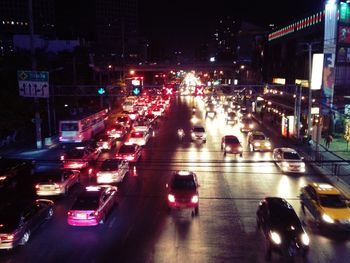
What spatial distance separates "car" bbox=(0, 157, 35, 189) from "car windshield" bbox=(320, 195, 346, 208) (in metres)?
18.2

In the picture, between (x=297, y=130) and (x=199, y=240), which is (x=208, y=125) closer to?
(x=297, y=130)

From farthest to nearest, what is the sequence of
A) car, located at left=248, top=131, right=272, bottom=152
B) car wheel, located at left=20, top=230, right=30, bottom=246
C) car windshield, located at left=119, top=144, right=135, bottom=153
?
car, located at left=248, top=131, right=272, bottom=152 → car windshield, located at left=119, top=144, right=135, bottom=153 → car wheel, located at left=20, top=230, right=30, bottom=246

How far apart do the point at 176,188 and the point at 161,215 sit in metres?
1.53

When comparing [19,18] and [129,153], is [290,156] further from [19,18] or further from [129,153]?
[19,18]

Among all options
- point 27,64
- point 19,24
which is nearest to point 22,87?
point 27,64

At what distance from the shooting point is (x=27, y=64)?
4466 centimetres

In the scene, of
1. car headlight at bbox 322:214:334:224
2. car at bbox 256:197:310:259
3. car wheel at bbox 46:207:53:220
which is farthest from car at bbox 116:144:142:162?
car headlight at bbox 322:214:334:224

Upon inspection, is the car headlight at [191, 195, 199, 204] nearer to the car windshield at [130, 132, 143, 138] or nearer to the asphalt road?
the asphalt road

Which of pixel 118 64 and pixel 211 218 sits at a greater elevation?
pixel 118 64

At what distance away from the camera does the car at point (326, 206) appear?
1789 cm

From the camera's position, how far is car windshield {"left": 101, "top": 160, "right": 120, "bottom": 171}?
2566 centimetres

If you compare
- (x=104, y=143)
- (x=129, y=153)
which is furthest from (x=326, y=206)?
(x=104, y=143)

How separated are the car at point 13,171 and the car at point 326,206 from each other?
56.8ft

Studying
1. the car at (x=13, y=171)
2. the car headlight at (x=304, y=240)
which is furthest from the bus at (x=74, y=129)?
the car headlight at (x=304, y=240)
